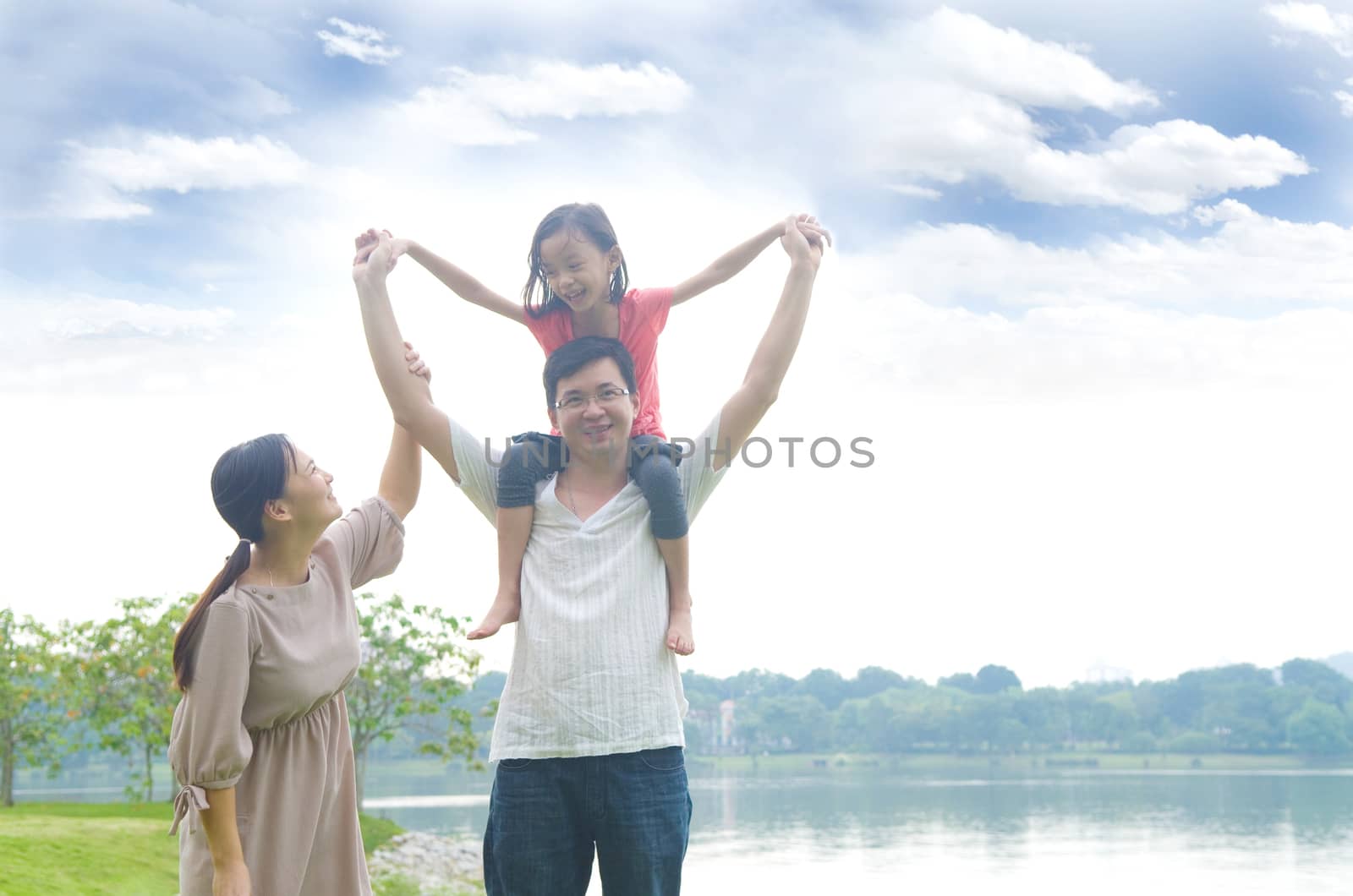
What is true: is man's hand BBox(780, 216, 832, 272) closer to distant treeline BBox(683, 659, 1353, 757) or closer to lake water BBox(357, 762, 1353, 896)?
lake water BBox(357, 762, 1353, 896)

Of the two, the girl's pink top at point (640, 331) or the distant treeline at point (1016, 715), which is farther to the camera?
the distant treeline at point (1016, 715)

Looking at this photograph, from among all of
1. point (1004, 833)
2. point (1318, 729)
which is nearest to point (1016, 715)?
point (1318, 729)

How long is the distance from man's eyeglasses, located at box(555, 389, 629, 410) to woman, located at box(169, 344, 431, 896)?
318 mm

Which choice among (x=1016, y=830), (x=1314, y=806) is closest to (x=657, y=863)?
(x=1016, y=830)

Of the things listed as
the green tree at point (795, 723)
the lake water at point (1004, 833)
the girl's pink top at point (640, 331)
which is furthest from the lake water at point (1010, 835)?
the girl's pink top at point (640, 331)

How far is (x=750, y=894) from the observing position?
22016 mm

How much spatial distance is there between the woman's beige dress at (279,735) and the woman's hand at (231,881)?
0.19ft

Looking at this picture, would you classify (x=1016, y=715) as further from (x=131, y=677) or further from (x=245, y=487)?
(x=245, y=487)

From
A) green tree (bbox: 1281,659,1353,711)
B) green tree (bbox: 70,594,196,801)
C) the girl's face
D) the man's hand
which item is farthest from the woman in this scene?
green tree (bbox: 1281,659,1353,711)

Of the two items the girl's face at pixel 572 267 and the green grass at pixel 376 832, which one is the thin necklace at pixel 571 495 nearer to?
the girl's face at pixel 572 267

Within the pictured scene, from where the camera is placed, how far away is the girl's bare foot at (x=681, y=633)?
213 centimetres

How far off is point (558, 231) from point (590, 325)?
0.23 meters

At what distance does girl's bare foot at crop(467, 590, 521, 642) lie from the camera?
2.19 meters

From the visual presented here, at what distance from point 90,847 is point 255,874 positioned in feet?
38.0
